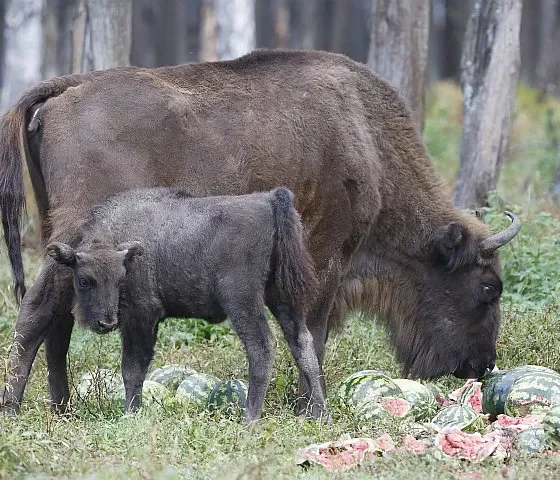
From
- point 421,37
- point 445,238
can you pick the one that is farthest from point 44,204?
point 421,37

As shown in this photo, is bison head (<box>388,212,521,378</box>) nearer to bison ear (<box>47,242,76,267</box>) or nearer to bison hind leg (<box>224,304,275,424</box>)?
bison hind leg (<box>224,304,275,424</box>)

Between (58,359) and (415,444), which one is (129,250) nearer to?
(58,359)

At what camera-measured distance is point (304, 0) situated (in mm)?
34750

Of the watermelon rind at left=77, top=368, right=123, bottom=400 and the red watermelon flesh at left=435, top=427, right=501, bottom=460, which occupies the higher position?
the red watermelon flesh at left=435, top=427, right=501, bottom=460

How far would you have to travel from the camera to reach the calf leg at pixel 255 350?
666 cm

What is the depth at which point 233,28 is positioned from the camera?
13609mm

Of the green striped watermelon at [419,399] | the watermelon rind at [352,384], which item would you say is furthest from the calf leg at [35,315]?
the green striped watermelon at [419,399]

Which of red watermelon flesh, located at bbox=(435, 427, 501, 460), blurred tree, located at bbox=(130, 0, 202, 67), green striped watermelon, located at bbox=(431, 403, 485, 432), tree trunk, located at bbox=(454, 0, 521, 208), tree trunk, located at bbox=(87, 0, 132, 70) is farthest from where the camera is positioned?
blurred tree, located at bbox=(130, 0, 202, 67)

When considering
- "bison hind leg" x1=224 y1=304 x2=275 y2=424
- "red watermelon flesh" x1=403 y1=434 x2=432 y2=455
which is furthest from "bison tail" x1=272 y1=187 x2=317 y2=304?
"red watermelon flesh" x1=403 y1=434 x2=432 y2=455

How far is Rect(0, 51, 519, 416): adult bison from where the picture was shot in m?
7.03

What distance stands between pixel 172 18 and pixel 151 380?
30437 millimetres

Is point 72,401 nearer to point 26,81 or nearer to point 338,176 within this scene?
point 338,176

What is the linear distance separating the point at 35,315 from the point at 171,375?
1.18 meters

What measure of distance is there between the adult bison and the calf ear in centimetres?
40
